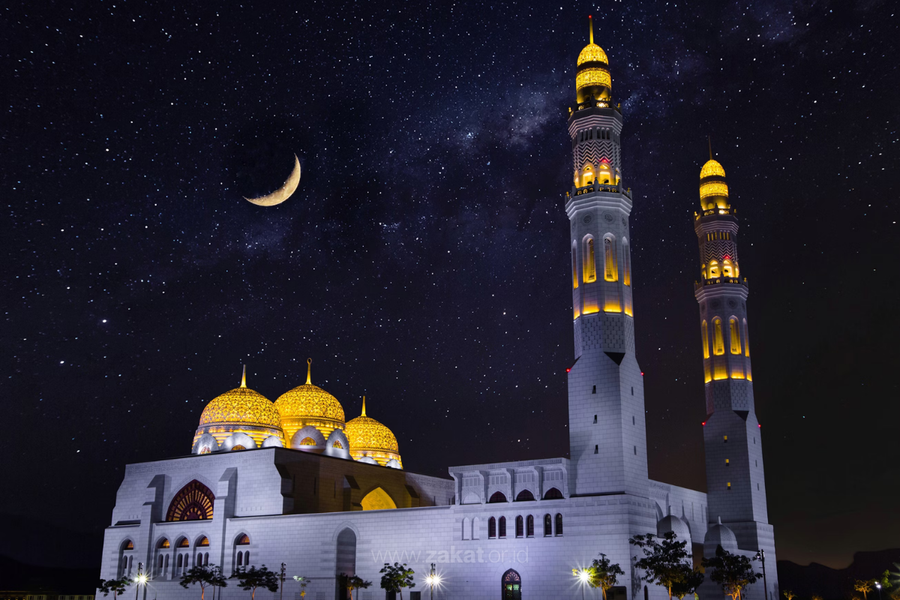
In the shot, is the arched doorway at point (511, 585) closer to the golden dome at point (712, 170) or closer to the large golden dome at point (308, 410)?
the large golden dome at point (308, 410)

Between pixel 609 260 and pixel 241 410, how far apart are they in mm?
32633

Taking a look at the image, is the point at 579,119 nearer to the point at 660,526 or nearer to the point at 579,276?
the point at 579,276

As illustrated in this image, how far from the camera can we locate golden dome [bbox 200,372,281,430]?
225 feet

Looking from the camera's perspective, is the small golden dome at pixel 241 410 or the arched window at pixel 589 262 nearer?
the arched window at pixel 589 262

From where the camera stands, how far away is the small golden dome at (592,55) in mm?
58153

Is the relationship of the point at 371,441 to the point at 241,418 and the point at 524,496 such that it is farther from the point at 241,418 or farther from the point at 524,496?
the point at 524,496

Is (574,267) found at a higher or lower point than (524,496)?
higher

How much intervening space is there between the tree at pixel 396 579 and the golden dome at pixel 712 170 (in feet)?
147

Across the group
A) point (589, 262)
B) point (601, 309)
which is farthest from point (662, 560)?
point (589, 262)

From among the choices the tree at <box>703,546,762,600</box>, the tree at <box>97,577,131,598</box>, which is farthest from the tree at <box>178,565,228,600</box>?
the tree at <box>703,546,762,600</box>

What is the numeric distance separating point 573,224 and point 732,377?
22192 mm

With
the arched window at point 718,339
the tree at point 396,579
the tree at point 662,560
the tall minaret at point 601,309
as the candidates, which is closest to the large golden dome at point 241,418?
the tree at point 396,579

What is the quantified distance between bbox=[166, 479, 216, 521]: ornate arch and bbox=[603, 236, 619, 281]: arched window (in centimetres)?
3360

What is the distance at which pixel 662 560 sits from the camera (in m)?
45.8
